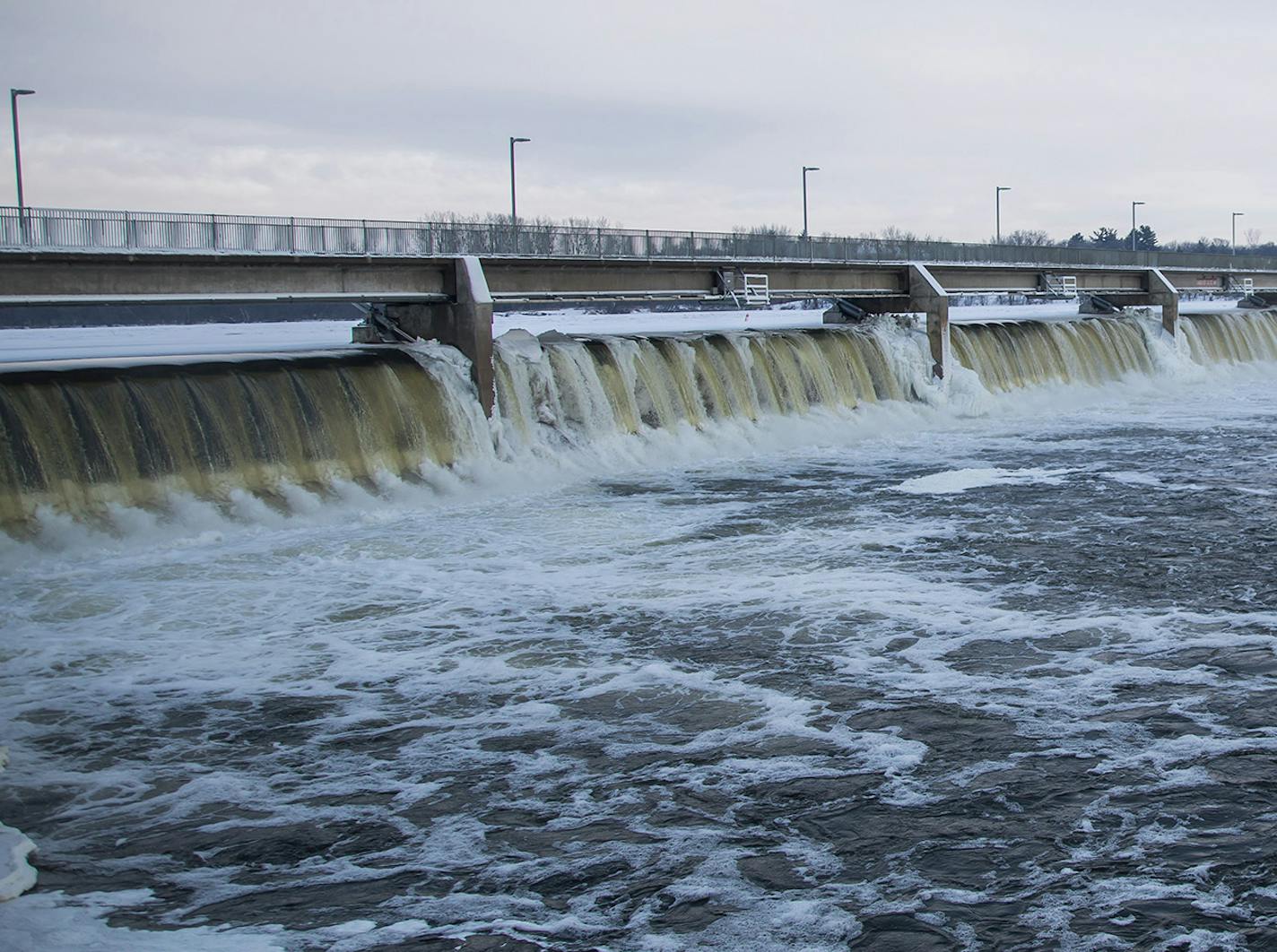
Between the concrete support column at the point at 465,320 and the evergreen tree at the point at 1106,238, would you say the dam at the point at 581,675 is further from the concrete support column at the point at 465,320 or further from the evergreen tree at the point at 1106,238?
the evergreen tree at the point at 1106,238

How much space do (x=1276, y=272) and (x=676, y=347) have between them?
2151 inches

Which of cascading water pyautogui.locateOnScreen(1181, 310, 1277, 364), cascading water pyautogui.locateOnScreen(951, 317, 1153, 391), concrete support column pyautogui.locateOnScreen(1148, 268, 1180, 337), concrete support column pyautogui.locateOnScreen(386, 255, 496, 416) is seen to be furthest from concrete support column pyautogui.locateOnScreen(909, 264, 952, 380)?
cascading water pyautogui.locateOnScreen(1181, 310, 1277, 364)

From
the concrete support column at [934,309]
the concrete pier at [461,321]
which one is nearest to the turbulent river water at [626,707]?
the concrete pier at [461,321]

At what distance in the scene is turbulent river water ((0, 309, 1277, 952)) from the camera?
8.37 metres

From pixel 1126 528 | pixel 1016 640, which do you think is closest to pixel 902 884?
pixel 1016 640

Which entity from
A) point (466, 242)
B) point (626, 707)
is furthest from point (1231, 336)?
point (626, 707)

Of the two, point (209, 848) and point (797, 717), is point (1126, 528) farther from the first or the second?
point (209, 848)

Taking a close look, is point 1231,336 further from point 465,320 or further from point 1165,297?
point 465,320

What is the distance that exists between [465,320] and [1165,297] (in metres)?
39.8

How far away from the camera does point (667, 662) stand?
44.5ft

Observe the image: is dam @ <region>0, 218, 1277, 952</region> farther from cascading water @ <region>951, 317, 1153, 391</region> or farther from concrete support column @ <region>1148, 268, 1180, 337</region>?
concrete support column @ <region>1148, 268, 1180, 337</region>

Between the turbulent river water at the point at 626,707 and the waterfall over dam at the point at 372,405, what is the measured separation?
16 centimetres

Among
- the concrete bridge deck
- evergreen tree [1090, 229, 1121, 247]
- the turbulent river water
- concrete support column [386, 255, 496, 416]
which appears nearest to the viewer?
the turbulent river water

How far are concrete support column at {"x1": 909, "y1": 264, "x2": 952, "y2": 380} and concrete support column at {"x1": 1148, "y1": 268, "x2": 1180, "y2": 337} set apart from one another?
16.8 metres
